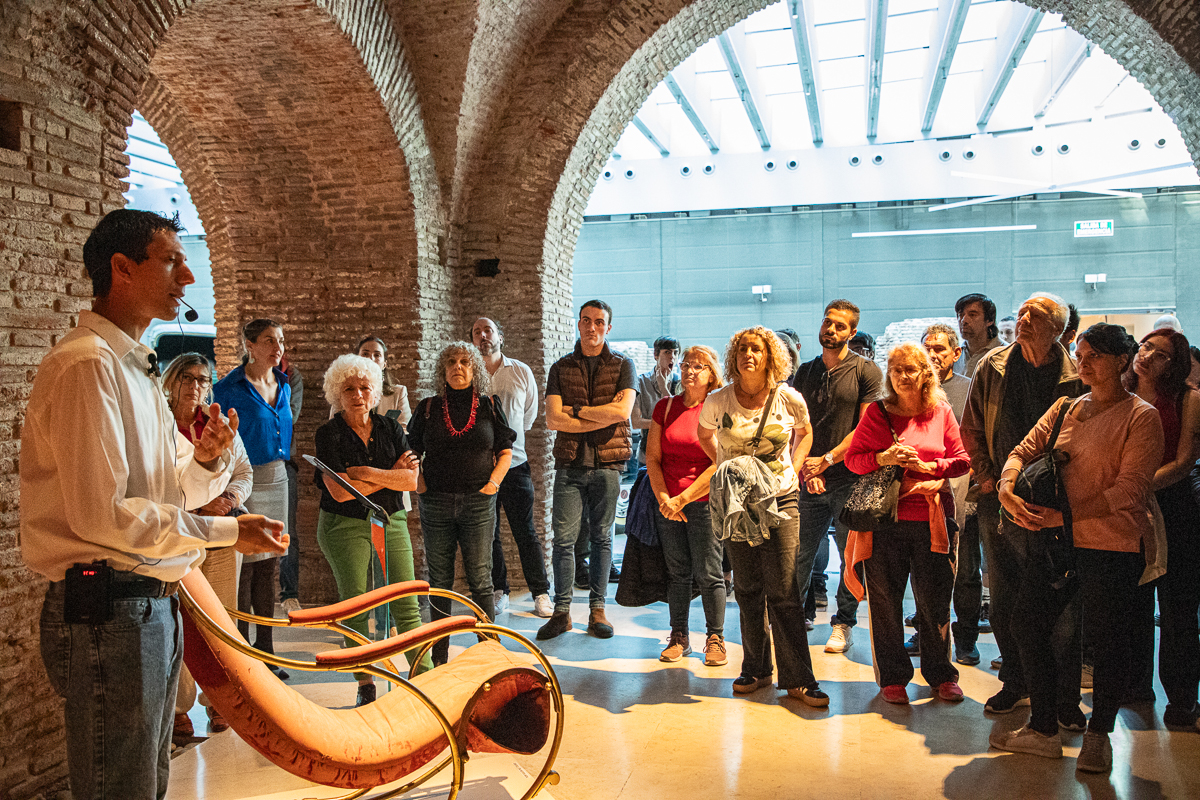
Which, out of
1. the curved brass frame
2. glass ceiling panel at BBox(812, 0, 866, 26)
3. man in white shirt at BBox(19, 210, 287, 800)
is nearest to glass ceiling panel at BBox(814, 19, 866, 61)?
glass ceiling panel at BBox(812, 0, 866, 26)

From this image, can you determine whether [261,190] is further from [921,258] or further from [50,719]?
[921,258]

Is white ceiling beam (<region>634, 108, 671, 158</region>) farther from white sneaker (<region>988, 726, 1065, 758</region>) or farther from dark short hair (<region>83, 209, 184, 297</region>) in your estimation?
dark short hair (<region>83, 209, 184, 297</region>)

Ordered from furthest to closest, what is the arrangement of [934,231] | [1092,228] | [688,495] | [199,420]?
[934,231], [1092,228], [688,495], [199,420]

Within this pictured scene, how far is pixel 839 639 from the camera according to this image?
4.75m

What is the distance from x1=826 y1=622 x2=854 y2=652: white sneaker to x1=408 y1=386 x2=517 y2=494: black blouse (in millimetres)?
2120

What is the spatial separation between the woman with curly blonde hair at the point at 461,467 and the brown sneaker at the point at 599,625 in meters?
0.81

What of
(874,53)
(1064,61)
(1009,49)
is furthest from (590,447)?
(1064,61)

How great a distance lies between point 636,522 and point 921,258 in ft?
28.7

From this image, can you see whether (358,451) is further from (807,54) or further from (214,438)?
(807,54)

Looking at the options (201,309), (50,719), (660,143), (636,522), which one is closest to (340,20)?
(636,522)

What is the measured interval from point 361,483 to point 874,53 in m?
7.35

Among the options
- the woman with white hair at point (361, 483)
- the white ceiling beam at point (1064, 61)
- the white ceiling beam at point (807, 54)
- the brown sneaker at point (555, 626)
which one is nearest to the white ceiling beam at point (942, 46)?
the white ceiling beam at point (1064, 61)

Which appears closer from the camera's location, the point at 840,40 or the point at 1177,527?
the point at 1177,527

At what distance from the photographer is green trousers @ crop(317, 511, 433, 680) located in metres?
4.03
